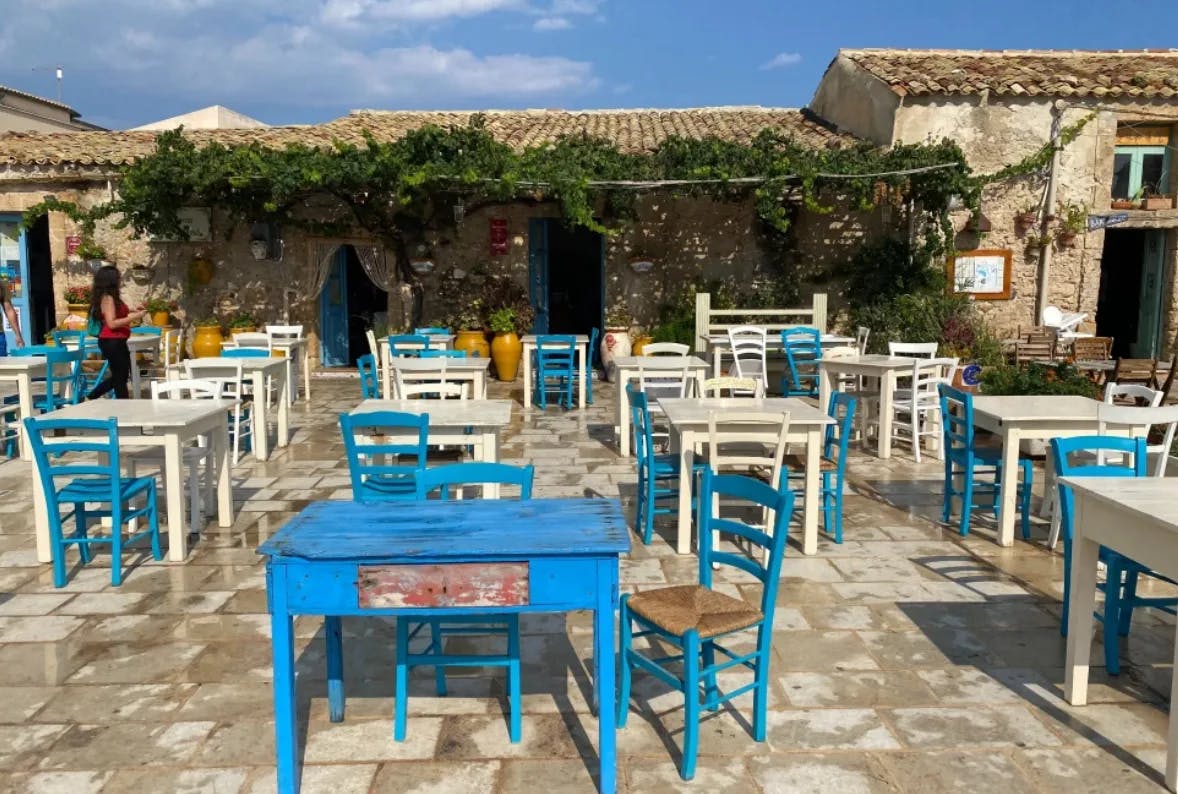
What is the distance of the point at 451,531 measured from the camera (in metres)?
2.66

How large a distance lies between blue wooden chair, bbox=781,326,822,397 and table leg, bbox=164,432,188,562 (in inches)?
232

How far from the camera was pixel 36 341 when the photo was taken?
13766mm

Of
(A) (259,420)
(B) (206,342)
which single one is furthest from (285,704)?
(B) (206,342)

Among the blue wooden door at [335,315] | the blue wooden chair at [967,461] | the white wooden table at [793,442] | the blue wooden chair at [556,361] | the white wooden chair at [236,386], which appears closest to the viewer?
the white wooden table at [793,442]

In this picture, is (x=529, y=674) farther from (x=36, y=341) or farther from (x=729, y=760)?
(x=36, y=341)

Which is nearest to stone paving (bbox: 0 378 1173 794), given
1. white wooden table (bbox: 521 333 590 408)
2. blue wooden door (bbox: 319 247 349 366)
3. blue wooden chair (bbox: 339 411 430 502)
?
blue wooden chair (bbox: 339 411 430 502)

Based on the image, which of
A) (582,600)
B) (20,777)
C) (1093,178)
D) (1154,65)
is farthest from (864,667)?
(1154,65)

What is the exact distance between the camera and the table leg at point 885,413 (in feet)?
23.6

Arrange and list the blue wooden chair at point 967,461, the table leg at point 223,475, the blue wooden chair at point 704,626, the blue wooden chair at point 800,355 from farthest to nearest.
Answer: the blue wooden chair at point 800,355 < the table leg at point 223,475 < the blue wooden chair at point 967,461 < the blue wooden chair at point 704,626

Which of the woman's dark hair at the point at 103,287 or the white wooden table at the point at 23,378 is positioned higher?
the woman's dark hair at the point at 103,287

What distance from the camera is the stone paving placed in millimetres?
2725

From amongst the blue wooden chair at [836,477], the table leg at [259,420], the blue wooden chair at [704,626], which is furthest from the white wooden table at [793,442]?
the table leg at [259,420]

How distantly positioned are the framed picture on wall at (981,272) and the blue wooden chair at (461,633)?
31.8 ft

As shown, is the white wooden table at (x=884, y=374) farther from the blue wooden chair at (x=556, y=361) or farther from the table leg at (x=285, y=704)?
the table leg at (x=285, y=704)
